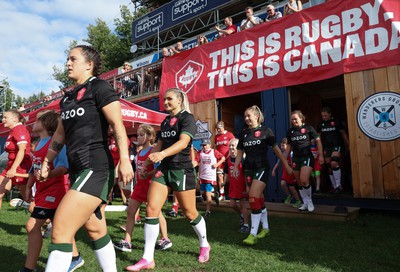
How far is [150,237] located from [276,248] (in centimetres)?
186

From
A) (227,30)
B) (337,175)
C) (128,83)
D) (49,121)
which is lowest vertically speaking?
(337,175)

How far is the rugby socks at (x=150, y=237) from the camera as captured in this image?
11.8 ft

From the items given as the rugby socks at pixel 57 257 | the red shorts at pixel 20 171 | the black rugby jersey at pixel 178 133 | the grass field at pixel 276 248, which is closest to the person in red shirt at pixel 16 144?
the red shorts at pixel 20 171

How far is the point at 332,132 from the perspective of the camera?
795 cm

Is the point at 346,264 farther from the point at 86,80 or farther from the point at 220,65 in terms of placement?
the point at 220,65

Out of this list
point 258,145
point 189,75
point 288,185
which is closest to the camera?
point 258,145

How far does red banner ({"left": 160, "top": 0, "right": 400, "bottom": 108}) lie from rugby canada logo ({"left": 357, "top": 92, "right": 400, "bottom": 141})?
2.31 feet

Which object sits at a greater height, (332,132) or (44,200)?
(332,132)

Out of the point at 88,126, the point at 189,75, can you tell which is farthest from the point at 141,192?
the point at 189,75

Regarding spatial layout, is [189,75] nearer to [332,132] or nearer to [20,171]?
[332,132]

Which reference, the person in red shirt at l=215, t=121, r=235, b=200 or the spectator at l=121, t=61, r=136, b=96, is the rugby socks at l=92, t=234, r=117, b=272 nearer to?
the person in red shirt at l=215, t=121, r=235, b=200

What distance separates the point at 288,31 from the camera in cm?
778

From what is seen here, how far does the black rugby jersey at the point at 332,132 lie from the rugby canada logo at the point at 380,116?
1.13 metres

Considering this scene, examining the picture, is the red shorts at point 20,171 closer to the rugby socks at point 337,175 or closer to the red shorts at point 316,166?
the red shorts at point 316,166
